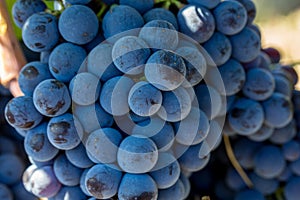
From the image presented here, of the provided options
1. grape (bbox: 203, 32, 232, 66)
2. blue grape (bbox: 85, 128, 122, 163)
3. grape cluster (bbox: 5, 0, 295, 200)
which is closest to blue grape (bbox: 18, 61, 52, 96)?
grape cluster (bbox: 5, 0, 295, 200)

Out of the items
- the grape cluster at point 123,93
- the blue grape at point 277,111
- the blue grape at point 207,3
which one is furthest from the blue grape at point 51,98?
the blue grape at point 277,111

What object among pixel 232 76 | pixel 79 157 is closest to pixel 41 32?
pixel 79 157

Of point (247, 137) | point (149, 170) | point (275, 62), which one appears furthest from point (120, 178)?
point (275, 62)

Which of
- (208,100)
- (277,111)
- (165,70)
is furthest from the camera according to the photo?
(277,111)

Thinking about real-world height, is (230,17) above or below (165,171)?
above

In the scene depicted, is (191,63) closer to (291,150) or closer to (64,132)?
(64,132)

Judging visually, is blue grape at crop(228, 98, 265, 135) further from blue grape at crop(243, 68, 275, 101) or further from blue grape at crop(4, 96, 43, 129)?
blue grape at crop(4, 96, 43, 129)

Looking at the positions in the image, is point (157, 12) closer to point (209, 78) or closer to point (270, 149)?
point (209, 78)

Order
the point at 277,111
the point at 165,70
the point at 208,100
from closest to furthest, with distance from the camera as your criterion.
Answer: the point at 165,70 → the point at 208,100 → the point at 277,111
